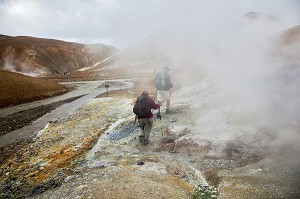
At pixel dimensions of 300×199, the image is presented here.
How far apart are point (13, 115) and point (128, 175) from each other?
20185 mm

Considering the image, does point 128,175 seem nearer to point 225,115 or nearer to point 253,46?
point 225,115

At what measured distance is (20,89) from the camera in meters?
35.9

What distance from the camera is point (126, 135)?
1468 cm

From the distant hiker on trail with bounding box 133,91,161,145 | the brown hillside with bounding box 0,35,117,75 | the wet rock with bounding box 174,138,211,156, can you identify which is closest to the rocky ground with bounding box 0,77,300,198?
the wet rock with bounding box 174,138,211,156

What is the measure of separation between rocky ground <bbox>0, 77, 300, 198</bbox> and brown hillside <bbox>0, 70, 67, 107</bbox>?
18.8 m

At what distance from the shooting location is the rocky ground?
8656 millimetres

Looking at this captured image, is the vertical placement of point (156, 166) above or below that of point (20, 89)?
below

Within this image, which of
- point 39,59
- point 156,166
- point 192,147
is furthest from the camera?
point 39,59

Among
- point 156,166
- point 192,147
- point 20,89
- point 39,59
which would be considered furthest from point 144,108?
point 39,59

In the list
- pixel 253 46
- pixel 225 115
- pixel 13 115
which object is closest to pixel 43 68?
pixel 13 115

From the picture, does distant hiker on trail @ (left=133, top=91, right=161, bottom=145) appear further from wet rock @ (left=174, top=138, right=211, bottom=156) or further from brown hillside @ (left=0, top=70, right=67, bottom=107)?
brown hillside @ (left=0, top=70, right=67, bottom=107)

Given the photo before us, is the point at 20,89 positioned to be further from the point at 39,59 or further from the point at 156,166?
the point at 39,59

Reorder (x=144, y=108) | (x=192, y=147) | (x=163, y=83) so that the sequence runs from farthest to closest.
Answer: (x=163, y=83) → (x=144, y=108) → (x=192, y=147)

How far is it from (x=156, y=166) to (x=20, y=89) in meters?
30.3
